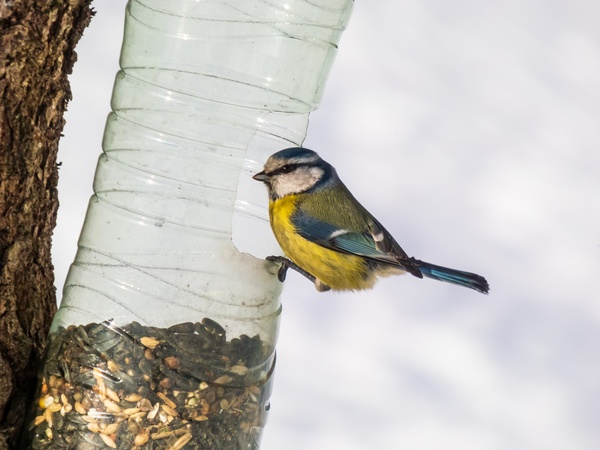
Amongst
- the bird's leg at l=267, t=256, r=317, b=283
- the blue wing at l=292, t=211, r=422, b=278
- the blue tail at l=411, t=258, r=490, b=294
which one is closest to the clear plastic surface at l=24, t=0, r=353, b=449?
the bird's leg at l=267, t=256, r=317, b=283

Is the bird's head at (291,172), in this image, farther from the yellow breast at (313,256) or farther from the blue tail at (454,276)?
the blue tail at (454,276)

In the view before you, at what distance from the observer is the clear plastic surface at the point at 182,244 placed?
7.36 feet

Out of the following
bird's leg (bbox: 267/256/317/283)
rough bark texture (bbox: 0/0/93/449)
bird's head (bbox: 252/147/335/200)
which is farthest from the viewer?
bird's leg (bbox: 267/256/317/283)

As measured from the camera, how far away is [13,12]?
2.22 m

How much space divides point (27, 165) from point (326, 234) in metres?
0.82

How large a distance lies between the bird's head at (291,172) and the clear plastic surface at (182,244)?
7cm

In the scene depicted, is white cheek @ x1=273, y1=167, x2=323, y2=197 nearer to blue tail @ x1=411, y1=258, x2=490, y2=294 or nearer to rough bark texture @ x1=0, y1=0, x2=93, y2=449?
blue tail @ x1=411, y1=258, x2=490, y2=294

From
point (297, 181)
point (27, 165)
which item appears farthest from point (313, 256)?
point (27, 165)

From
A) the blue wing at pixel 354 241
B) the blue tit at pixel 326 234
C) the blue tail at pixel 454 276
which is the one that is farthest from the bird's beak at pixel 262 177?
the blue tail at pixel 454 276

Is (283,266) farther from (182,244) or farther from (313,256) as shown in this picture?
(182,244)

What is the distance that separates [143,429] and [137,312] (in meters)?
0.29

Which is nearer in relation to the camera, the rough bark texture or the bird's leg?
the rough bark texture

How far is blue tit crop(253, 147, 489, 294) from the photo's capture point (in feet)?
7.92

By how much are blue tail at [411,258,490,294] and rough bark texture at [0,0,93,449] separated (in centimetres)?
104
